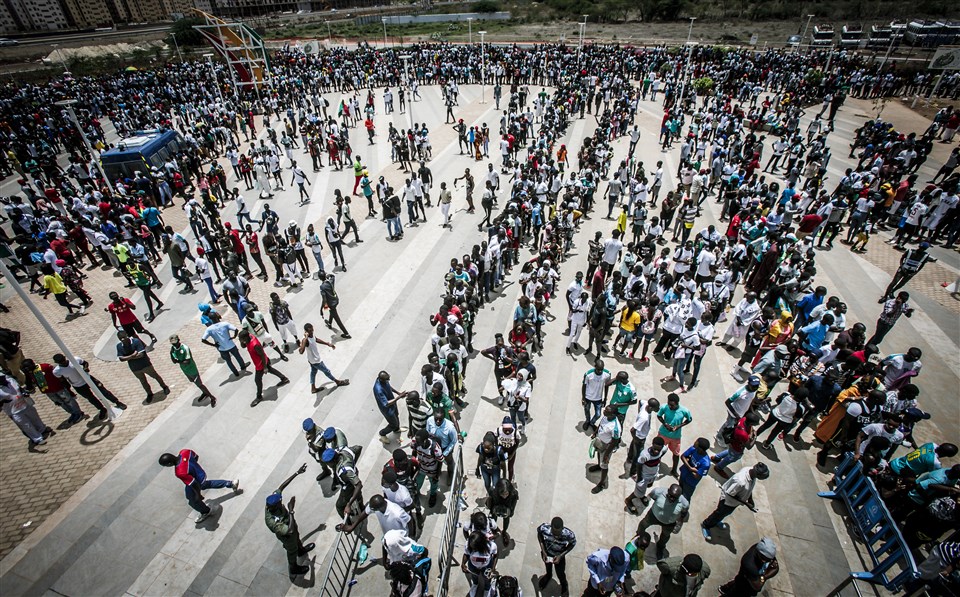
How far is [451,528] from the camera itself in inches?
241

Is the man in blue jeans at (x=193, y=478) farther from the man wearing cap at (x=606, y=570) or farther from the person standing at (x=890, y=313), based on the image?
the person standing at (x=890, y=313)

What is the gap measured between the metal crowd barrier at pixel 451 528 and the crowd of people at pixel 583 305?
0.33 m

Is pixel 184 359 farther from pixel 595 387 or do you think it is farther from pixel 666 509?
pixel 666 509

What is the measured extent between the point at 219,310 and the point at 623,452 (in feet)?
35.8

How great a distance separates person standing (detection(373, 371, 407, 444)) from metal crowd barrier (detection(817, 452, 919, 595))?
6.60m

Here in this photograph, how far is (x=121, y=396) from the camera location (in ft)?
30.6

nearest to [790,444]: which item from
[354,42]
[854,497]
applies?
[854,497]

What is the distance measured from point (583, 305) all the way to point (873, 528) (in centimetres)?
570

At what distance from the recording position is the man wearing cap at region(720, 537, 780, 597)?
4777 mm

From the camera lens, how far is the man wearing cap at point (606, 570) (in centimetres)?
482

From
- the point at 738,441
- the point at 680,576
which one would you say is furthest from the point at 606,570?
the point at 738,441

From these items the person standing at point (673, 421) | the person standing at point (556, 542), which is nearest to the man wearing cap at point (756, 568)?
the person standing at point (673, 421)

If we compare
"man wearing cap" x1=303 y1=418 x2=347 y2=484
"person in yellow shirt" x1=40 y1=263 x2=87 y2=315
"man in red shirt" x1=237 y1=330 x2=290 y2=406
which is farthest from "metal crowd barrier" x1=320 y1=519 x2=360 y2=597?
"person in yellow shirt" x1=40 y1=263 x2=87 y2=315

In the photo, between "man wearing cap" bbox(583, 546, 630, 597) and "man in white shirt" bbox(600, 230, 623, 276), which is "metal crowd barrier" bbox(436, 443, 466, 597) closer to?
"man wearing cap" bbox(583, 546, 630, 597)
